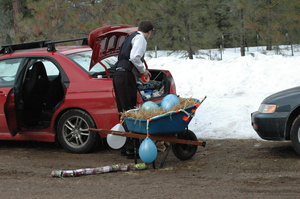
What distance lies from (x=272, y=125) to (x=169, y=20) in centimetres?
1257

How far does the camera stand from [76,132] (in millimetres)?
8430

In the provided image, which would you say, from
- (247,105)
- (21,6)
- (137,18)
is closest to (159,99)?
(247,105)

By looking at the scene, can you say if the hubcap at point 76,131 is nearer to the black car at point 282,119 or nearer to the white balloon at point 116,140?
the white balloon at point 116,140

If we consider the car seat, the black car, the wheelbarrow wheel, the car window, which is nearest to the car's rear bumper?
the black car

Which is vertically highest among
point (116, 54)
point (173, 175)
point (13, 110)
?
point (116, 54)

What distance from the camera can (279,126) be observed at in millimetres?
7449

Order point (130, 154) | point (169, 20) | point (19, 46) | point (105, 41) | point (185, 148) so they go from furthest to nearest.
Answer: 1. point (169, 20)
2. point (19, 46)
3. point (105, 41)
4. point (130, 154)
5. point (185, 148)

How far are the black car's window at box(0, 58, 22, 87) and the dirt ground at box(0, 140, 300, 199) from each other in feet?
4.05

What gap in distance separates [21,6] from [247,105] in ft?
52.0

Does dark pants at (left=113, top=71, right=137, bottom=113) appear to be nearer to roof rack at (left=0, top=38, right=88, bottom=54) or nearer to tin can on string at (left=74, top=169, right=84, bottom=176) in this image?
tin can on string at (left=74, top=169, right=84, bottom=176)

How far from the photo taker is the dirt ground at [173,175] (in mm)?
5871

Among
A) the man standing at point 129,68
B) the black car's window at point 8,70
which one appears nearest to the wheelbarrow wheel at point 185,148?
the man standing at point 129,68

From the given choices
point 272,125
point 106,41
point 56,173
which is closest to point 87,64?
point 106,41

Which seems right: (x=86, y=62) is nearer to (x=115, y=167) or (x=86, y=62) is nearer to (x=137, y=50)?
(x=137, y=50)
